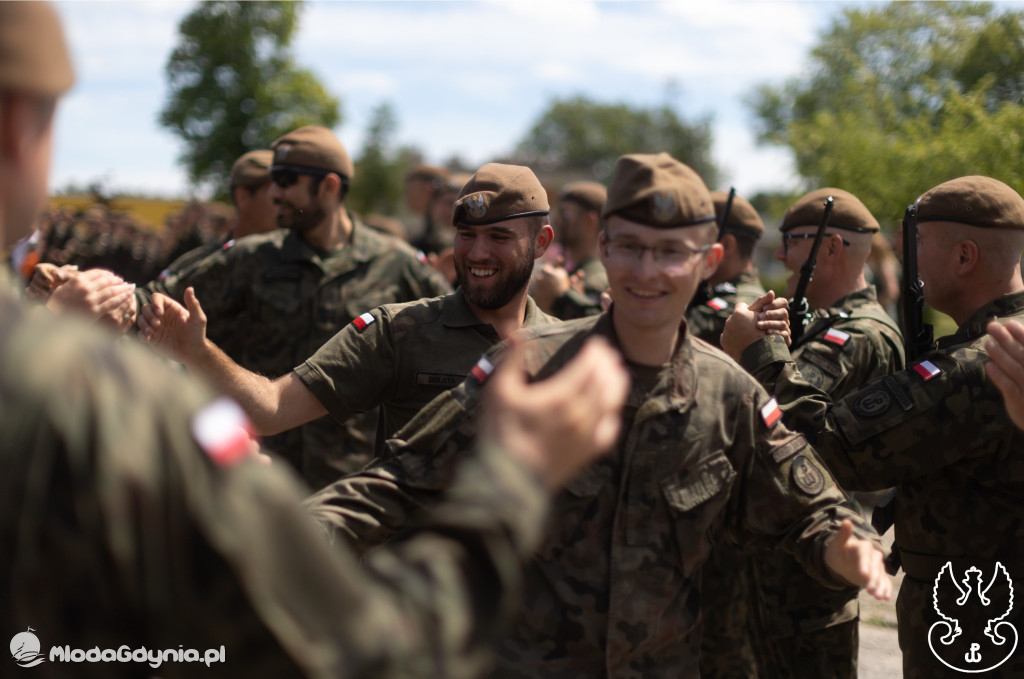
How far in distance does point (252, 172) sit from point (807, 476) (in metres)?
5.79

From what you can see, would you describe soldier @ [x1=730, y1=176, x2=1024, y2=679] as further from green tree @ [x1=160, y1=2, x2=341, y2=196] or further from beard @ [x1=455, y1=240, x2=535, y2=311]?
green tree @ [x1=160, y1=2, x2=341, y2=196]

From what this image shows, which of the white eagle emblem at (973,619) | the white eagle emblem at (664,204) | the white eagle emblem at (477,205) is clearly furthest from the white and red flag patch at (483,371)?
the white eagle emblem at (973,619)

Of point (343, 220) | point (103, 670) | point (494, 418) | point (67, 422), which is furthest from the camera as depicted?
point (343, 220)

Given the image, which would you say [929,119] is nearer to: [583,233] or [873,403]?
[583,233]

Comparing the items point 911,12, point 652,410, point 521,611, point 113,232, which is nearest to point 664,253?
point 652,410

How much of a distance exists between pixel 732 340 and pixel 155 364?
3.11 meters

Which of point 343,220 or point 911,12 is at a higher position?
point 911,12

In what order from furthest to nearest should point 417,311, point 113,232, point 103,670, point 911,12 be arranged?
point 911,12
point 113,232
point 417,311
point 103,670

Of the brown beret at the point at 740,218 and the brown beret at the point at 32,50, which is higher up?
the brown beret at the point at 32,50

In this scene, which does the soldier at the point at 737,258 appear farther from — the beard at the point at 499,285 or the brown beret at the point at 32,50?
the brown beret at the point at 32,50

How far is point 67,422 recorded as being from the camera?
50.5 inches

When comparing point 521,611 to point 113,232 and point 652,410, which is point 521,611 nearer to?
→ point 652,410

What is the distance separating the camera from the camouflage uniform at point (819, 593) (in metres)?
4.54

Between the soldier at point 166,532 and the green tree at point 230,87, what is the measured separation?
27959 millimetres
